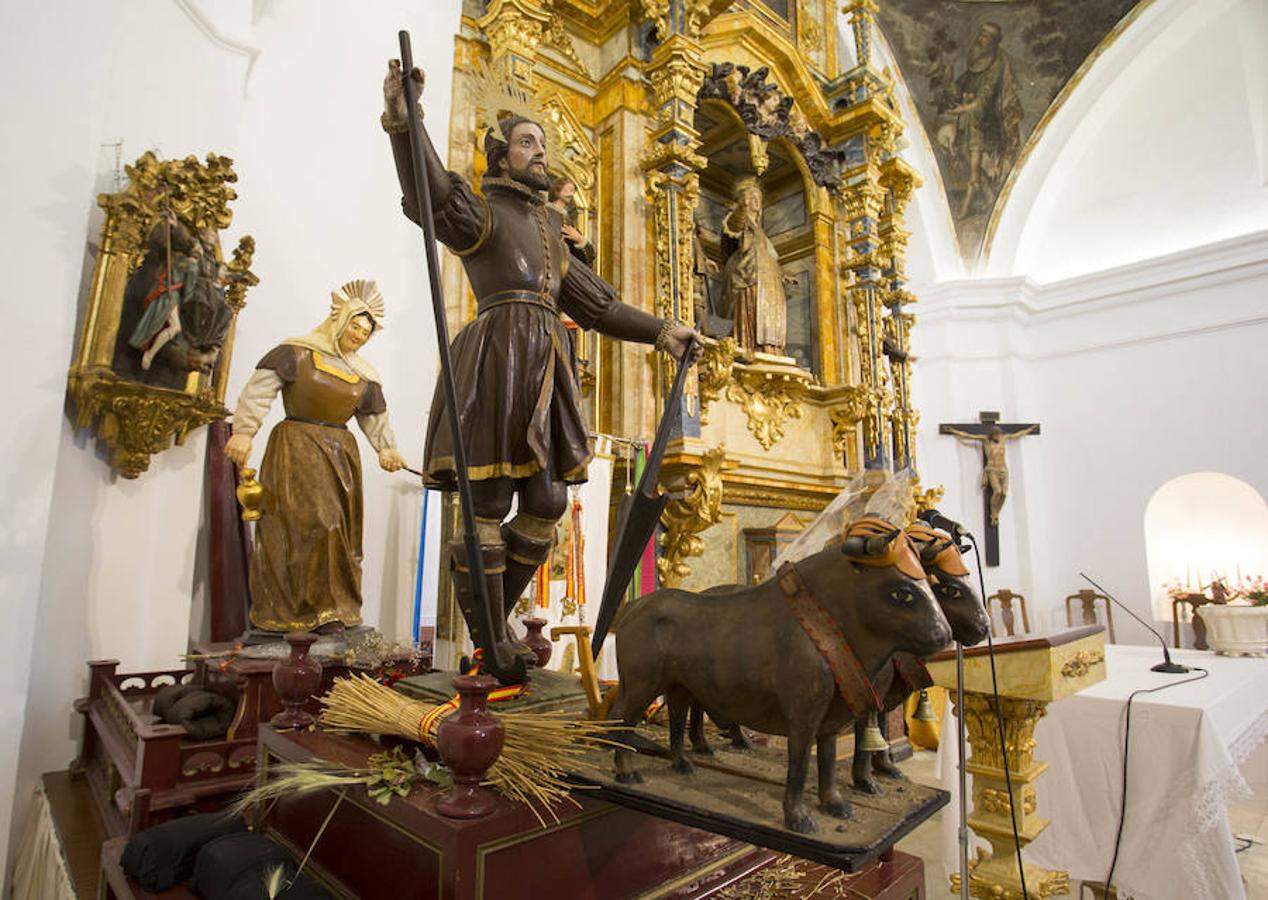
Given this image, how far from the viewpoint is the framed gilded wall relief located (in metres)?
2.88

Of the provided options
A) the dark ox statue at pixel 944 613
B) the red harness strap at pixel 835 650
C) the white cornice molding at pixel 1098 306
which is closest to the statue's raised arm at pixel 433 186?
the red harness strap at pixel 835 650

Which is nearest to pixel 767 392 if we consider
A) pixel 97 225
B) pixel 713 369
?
pixel 713 369

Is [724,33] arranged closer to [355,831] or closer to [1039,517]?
[355,831]

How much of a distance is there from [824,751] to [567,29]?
542cm

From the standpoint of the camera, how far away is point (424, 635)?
3746mm

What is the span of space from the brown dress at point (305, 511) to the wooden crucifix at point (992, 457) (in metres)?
8.90

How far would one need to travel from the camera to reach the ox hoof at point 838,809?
1058 millimetres

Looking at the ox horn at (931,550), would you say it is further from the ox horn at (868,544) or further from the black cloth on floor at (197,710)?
the black cloth on floor at (197,710)

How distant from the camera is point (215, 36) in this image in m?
3.62

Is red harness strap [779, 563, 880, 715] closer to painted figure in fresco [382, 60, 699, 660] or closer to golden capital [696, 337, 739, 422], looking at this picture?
painted figure in fresco [382, 60, 699, 660]

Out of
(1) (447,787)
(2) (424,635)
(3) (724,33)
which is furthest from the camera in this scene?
(3) (724,33)

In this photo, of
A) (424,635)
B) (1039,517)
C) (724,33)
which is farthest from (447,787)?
(1039,517)

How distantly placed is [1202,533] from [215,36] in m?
11.0

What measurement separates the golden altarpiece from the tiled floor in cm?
185
